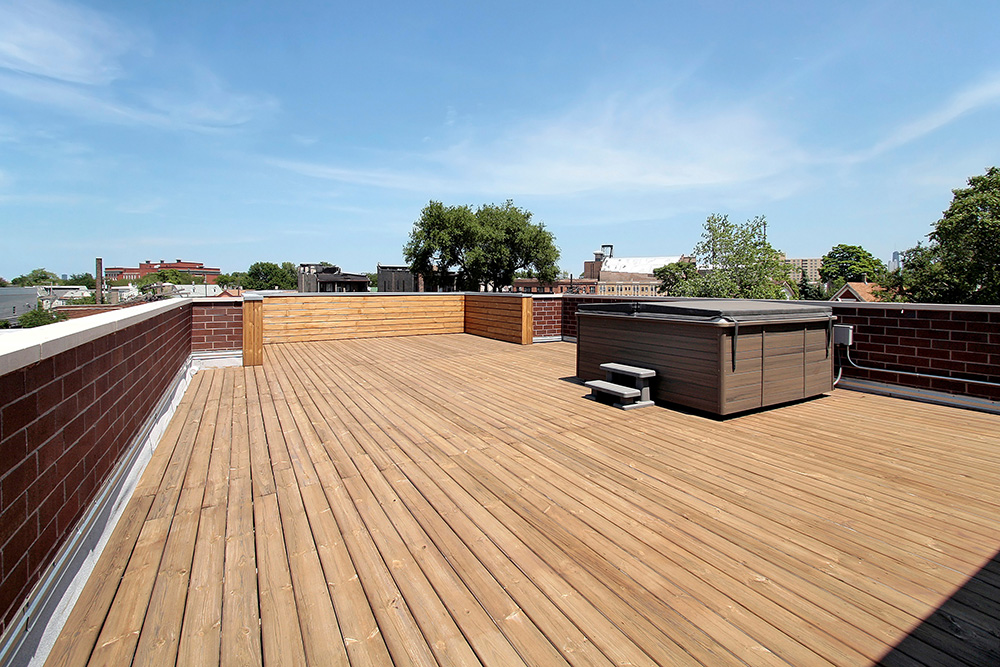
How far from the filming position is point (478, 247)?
112ft

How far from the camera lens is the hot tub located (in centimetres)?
384

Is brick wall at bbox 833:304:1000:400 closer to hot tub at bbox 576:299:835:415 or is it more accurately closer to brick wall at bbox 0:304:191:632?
hot tub at bbox 576:299:835:415

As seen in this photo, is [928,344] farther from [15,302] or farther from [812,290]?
[812,290]

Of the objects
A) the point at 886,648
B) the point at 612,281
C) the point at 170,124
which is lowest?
the point at 886,648

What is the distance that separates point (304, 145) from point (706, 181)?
3088 centimetres

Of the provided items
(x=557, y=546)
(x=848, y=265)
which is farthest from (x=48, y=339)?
(x=848, y=265)

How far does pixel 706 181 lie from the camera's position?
1451 inches

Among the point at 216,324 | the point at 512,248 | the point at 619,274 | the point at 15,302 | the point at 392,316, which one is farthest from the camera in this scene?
the point at 619,274

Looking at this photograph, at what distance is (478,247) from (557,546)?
33108mm

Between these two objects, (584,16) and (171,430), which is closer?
(171,430)

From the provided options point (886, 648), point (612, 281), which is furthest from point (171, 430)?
point (612, 281)

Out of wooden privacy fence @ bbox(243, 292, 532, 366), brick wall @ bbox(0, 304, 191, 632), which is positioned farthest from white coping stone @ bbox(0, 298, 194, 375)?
wooden privacy fence @ bbox(243, 292, 532, 366)

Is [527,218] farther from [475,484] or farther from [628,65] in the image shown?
[475,484]

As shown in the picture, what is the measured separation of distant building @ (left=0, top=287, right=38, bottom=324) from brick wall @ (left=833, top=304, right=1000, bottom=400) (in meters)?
37.1
